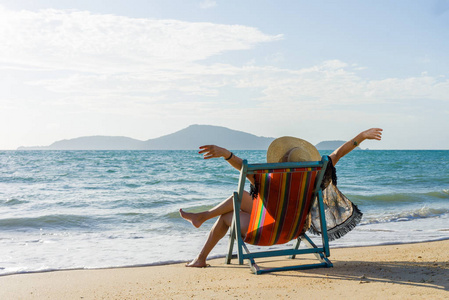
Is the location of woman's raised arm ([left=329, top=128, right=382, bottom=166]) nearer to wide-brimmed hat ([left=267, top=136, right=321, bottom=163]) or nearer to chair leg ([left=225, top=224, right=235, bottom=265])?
wide-brimmed hat ([left=267, top=136, right=321, bottom=163])

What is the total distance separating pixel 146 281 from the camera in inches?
148

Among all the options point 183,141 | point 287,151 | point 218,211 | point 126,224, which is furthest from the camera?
point 183,141

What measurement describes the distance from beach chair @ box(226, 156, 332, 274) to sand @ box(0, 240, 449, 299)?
9.7 inches

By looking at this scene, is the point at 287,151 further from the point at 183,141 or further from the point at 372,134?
the point at 183,141

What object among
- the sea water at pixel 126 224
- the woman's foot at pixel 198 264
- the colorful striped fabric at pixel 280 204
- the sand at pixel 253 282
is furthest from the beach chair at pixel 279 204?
the sea water at pixel 126 224

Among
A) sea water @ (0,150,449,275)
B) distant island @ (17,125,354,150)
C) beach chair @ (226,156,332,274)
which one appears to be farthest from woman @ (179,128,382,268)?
distant island @ (17,125,354,150)

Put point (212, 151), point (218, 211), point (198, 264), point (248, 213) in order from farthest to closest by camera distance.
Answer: point (198, 264) → point (248, 213) → point (218, 211) → point (212, 151)

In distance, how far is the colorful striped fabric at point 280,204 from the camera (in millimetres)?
Result: 3552

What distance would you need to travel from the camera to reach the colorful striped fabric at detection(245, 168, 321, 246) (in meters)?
3.55

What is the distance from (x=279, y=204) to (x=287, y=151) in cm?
48

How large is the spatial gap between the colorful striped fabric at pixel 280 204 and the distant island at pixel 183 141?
146720mm

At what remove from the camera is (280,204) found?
12.0 feet

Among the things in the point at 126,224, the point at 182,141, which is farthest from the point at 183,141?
the point at 126,224

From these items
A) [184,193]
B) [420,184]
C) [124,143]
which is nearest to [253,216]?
[184,193]
